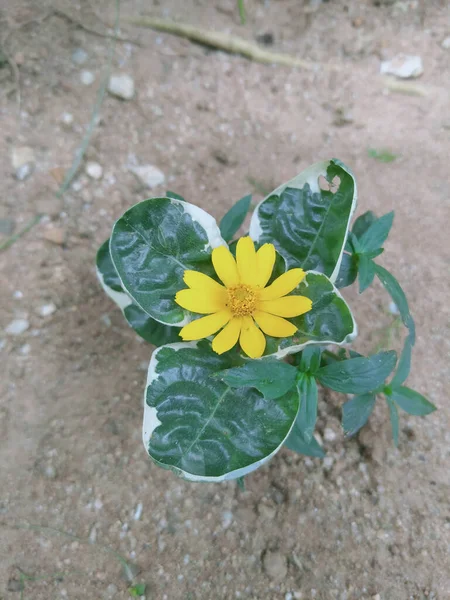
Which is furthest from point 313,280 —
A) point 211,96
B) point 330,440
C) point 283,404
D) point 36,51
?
point 36,51

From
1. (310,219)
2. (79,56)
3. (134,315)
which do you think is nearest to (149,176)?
(79,56)

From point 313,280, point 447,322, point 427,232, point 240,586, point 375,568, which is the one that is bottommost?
point 240,586

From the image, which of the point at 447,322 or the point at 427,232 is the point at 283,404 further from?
the point at 427,232

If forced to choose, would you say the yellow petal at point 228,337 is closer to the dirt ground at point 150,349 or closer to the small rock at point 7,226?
the dirt ground at point 150,349

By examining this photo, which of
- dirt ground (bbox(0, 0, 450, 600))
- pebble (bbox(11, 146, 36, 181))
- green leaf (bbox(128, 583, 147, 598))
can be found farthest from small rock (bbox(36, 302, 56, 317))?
green leaf (bbox(128, 583, 147, 598))

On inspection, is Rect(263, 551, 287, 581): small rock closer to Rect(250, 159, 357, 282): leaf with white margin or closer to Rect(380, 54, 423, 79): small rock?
Rect(250, 159, 357, 282): leaf with white margin

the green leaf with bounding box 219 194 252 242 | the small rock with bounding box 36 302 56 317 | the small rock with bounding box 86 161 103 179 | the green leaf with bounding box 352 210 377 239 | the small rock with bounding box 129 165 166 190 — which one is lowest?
the small rock with bounding box 36 302 56 317

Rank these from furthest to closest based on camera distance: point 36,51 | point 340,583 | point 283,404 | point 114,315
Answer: point 36,51, point 114,315, point 340,583, point 283,404
